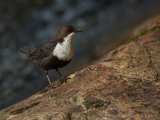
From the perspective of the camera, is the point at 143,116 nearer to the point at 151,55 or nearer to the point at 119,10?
the point at 151,55

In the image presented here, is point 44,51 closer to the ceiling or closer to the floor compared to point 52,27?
closer to the floor

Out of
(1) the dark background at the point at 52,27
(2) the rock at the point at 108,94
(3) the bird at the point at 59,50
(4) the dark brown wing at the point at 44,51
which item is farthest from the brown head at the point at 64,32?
(1) the dark background at the point at 52,27

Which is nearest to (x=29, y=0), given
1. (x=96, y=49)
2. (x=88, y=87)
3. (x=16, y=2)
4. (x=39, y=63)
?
(x=16, y=2)

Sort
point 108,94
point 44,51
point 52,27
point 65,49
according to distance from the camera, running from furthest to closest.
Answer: point 52,27 → point 44,51 → point 65,49 → point 108,94

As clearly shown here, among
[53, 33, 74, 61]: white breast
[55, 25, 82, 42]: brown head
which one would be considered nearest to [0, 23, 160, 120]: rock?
[53, 33, 74, 61]: white breast

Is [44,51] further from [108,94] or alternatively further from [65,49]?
[108,94]

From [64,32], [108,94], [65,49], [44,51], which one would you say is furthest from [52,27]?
[108,94]

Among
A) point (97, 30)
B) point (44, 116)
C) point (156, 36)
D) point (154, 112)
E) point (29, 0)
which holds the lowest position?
point (154, 112)

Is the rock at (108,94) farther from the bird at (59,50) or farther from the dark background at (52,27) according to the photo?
the dark background at (52,27)
